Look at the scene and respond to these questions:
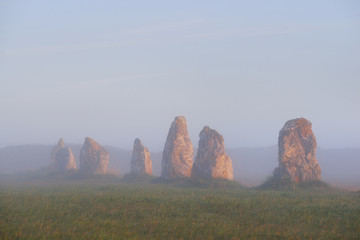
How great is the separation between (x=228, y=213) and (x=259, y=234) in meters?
2.86

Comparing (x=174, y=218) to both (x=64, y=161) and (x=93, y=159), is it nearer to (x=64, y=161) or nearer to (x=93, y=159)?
(x=93, y=159)

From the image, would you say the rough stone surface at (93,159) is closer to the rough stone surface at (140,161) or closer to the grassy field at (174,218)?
the rough stone surface at (140,161)

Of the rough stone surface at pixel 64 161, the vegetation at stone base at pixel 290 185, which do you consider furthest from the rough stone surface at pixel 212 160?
the rough stone surface at pixel 64 161

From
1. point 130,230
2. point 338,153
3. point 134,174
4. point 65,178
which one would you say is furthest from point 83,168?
point 338,153

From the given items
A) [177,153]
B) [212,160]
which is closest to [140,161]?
[177,153]

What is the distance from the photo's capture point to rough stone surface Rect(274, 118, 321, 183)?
82.0 ft

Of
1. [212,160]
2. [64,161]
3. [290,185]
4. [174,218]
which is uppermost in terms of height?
[212,160]

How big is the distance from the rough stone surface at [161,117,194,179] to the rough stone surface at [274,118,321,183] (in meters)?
9.46

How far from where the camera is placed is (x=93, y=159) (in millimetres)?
42250

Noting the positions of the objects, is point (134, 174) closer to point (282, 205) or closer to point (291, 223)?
point (282, 205)

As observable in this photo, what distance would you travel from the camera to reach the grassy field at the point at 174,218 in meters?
10.2

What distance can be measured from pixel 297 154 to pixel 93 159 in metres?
24.2

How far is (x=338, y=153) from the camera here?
3393 inches

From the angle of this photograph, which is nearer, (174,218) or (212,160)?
(174,218)
